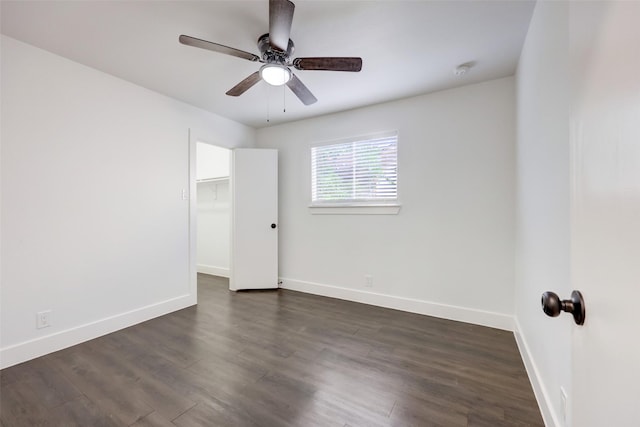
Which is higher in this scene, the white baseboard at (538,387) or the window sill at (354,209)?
the window sill at (354,209)

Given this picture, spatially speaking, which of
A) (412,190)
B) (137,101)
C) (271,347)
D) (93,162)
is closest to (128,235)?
(93,162)

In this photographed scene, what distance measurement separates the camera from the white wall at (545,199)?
3.88 ft

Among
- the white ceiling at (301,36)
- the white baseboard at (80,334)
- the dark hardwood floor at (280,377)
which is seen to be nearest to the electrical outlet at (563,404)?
A: the dark hardwood floor at (280,377)

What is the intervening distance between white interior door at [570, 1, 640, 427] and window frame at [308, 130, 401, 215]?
96.2 inches

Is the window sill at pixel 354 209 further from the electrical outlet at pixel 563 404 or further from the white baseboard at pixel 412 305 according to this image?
the electrical outlet at pixel 563 404

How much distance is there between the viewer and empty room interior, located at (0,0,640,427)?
Answer: 0.64m

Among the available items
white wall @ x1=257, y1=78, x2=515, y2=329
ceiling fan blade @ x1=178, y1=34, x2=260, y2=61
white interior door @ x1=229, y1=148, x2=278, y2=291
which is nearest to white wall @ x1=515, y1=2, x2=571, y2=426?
white wall @ x1=257, y1=78, x2=515, y2=329

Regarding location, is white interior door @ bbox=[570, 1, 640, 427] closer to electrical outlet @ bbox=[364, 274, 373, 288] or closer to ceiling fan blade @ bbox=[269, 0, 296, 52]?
ceiling fan blade @ bbox=[269, 0, 296, 52]

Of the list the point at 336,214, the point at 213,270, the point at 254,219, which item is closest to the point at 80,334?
the point at 254,219

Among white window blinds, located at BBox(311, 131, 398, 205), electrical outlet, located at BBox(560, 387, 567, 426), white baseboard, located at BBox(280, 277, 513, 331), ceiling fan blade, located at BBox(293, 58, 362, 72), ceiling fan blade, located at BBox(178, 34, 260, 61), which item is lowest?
white baseboard, located at BBox(280, 277, 513, 331)

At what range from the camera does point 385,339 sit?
7.75 ft

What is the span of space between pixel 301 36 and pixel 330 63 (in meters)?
0.40

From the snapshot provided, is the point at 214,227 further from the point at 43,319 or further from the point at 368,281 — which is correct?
the point at 368,281

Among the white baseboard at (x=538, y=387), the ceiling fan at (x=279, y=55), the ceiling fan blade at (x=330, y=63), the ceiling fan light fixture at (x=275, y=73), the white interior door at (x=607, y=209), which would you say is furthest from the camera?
the ceiling fan light fixture at (x=275, y=73)
